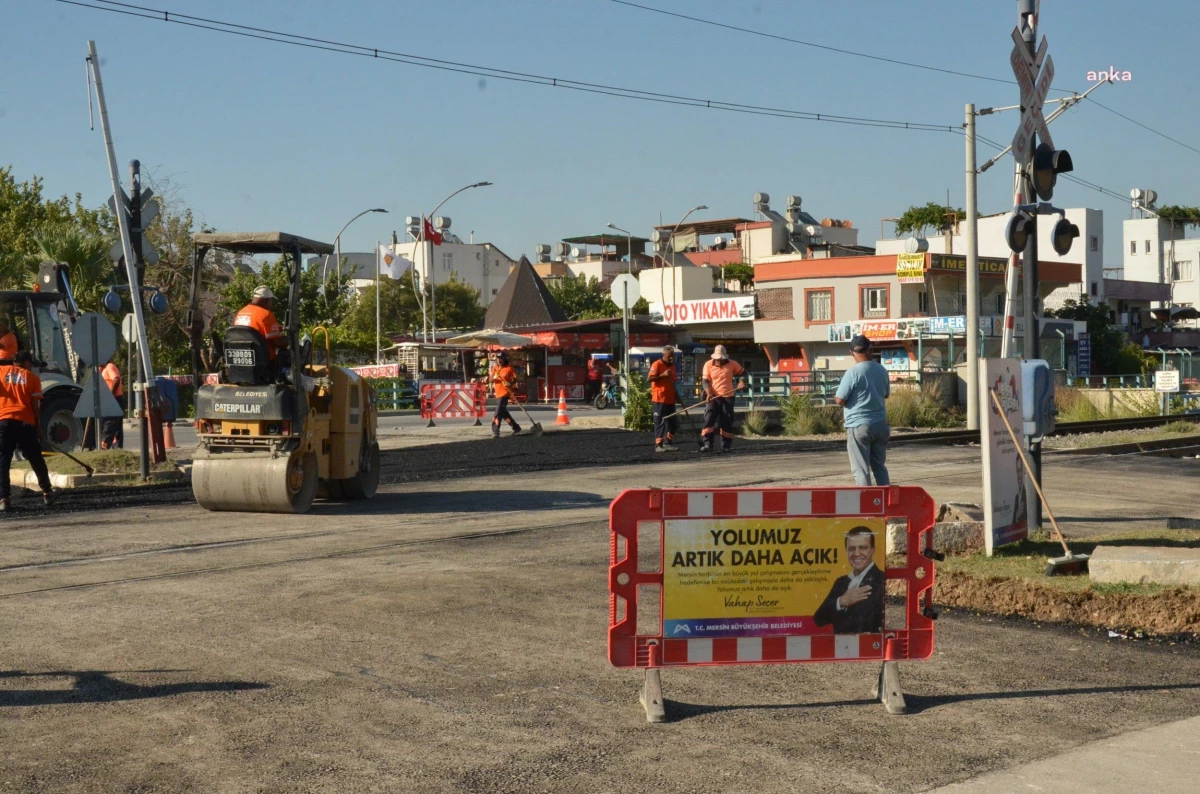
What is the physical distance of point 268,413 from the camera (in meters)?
12.6

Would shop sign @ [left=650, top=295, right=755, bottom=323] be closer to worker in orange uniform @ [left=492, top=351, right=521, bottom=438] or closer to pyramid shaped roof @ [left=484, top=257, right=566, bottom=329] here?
pyramid shaped roof @ [left=484, top=257, right=566, bottom=329]

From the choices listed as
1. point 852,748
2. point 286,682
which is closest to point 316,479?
point 286,682

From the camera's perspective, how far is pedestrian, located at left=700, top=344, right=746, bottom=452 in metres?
21.1

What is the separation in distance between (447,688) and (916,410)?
24.8 metres

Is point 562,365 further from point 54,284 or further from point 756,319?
point 54,284

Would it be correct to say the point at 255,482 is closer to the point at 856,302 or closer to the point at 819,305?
the point at 856,302

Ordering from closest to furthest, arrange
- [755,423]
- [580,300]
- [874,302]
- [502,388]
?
[502,388], [755,423], [874,302], [580,300]

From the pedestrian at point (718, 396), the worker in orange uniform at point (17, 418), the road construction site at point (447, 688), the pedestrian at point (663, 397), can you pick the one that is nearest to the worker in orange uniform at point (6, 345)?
the worker in orange uniform at point (17, 418)

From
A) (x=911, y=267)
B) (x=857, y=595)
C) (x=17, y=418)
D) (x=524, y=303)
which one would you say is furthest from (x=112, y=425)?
(x=524, y=303)

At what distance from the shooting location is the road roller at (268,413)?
12570mm

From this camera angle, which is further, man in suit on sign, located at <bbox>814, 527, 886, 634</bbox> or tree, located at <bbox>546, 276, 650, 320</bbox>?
tree, located at <bbox>546, 276, 650, 320</bbox>

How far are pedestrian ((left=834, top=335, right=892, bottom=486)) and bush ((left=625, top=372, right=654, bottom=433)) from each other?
14710 millimetres

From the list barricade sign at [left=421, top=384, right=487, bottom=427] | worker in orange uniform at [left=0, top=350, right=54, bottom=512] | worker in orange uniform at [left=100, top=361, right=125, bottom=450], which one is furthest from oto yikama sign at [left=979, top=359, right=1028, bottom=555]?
barricade sign at [left=421, top=384, right=487, bottom=427]

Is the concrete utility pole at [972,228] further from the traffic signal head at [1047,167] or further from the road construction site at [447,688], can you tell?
the road construction site at [447,688]
